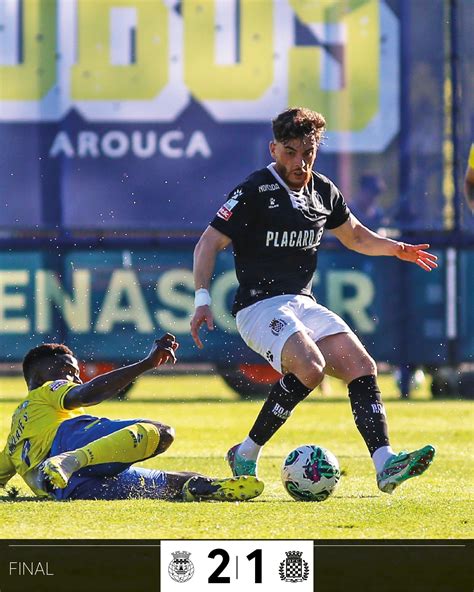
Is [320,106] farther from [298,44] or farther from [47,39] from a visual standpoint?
[47,39]

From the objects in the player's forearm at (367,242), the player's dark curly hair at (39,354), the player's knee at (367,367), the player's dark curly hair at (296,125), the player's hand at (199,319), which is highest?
the player's dark curly hair at (296,125)

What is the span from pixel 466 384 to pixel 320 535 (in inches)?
406

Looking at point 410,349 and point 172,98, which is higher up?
point 172,98

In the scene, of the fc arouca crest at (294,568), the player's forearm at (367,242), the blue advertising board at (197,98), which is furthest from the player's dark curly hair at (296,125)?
the blue advertising board at (197,98)

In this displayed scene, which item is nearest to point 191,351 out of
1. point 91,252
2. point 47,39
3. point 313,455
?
point 91,252

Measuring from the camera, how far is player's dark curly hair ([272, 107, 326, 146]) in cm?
688

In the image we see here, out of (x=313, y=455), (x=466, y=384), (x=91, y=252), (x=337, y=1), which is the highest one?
(x=337, y=1)

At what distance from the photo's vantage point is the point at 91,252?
15.0 meters

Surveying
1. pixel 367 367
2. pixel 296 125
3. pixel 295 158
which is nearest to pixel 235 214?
pixel 295 158

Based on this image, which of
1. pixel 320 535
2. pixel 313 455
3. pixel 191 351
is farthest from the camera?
pixel 191 351

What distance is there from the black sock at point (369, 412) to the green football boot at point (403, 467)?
175mm

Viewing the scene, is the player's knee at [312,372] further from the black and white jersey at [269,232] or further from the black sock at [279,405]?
the black and white jersey at [269,232]

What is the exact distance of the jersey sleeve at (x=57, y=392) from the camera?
639 centimetres

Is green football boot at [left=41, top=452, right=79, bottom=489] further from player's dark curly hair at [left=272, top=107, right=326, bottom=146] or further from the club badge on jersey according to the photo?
player's dark curly hair at [left=272, top=107, right=326, bottom=146]
